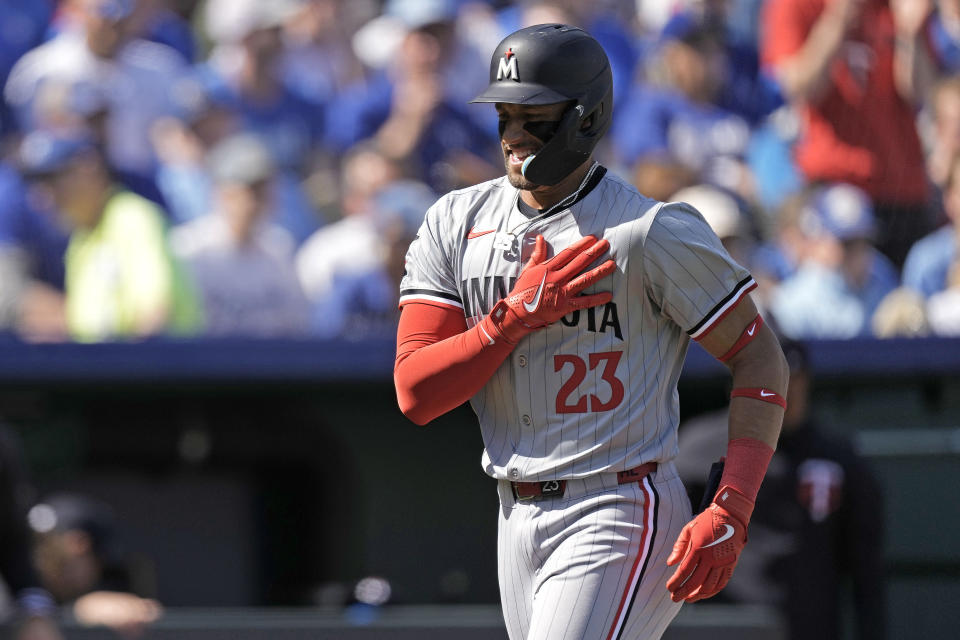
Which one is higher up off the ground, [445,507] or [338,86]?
[338,86]

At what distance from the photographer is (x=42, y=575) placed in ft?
19.1

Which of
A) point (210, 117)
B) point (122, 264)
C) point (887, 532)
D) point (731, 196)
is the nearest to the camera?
point (887, 532)

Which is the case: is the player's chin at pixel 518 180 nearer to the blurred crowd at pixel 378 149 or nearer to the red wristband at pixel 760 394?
the red wristband at pixel 760 394

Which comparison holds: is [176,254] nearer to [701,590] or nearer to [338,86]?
[338,86]

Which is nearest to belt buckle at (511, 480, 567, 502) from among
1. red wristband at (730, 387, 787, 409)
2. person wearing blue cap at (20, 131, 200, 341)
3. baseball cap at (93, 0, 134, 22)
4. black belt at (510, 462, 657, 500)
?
black belt at (510, 462, 657, 500)

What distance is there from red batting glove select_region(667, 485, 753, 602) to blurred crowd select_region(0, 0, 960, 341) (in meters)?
3.12

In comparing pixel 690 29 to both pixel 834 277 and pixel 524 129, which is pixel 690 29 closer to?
pixel 834 277

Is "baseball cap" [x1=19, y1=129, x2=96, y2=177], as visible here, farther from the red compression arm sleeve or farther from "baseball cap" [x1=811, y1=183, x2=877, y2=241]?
the red compression arm sleeve

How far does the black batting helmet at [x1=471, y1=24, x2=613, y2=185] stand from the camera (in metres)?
3.01

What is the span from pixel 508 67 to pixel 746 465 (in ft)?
3.19

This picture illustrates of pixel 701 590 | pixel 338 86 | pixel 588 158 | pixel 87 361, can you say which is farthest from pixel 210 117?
pixel 701 590

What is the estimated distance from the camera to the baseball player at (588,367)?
9.63 feet

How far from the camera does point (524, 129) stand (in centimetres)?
306

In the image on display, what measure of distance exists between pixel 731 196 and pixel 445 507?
2.09m
